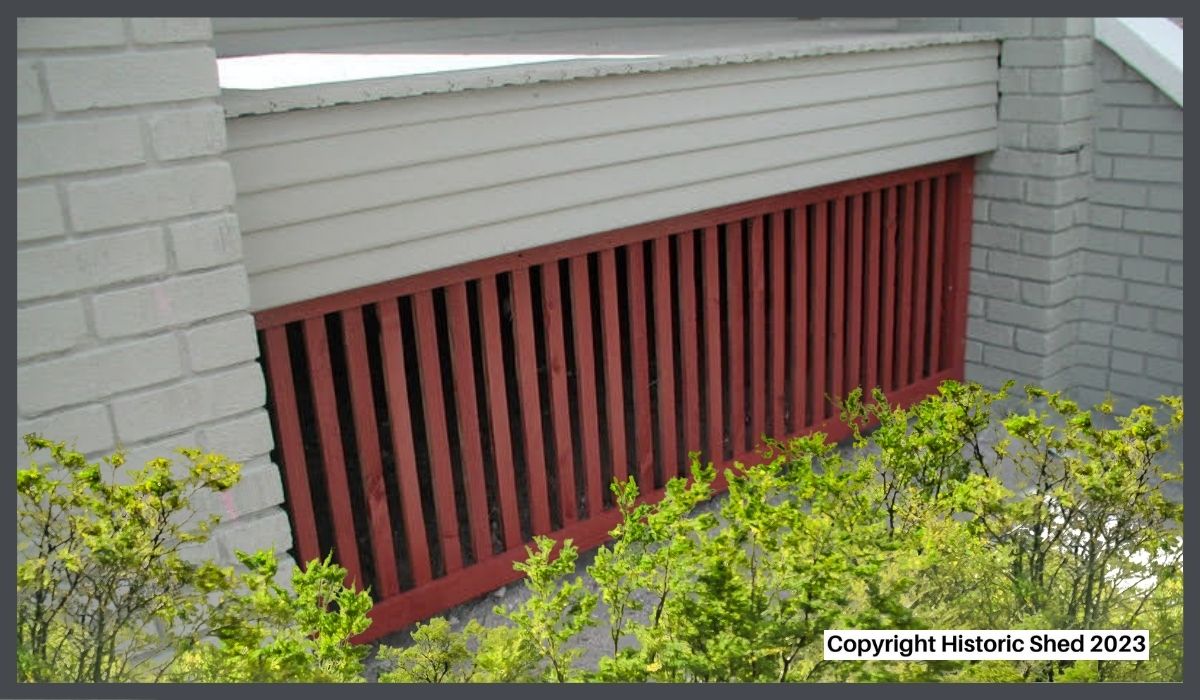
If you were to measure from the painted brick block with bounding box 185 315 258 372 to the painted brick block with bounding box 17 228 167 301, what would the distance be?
0.78 ft

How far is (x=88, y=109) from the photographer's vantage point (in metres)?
2.85

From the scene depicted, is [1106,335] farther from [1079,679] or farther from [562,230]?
[1079,679]

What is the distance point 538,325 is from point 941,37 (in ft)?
7.88

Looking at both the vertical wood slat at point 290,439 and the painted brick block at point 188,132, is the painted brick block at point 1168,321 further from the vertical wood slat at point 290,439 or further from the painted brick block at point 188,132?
the painted brick block at point 188,132

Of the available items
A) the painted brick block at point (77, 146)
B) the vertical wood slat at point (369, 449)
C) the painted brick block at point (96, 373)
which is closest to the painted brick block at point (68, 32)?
the painted brick block at point (77, 146)

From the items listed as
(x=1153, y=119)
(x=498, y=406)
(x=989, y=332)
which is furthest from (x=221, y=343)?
(x=1153, y=119)

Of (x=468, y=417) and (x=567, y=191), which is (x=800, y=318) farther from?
(x=468, y=417)

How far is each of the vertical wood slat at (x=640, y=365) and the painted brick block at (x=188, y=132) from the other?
209 cm

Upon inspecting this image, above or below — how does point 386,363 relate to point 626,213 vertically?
below

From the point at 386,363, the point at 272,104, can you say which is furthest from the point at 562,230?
the point at 272,104

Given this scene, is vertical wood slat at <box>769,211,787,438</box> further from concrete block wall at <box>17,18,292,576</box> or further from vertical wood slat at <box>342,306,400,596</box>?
concrete block wall at <box>17,18,292,576</box>

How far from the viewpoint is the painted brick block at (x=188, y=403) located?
124 inches

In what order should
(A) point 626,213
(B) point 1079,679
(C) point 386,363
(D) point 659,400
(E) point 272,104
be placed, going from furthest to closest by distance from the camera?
(D) point 659,400 → (A) point 626,213 → (C) point 386,363 → (E) point 272,104 → (B) point 1079,679

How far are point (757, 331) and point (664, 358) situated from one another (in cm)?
59
